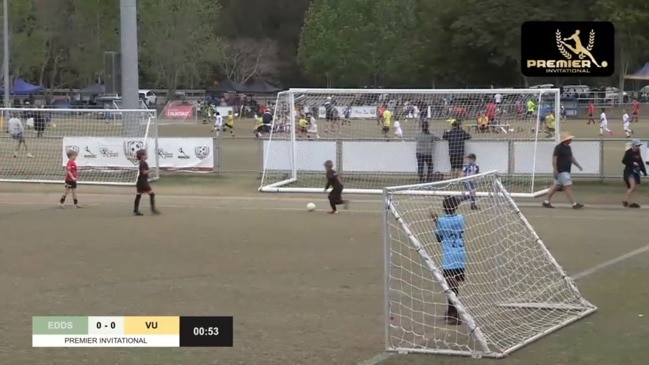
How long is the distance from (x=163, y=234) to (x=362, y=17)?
61.8 metres

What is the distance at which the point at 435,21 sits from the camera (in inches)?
1195

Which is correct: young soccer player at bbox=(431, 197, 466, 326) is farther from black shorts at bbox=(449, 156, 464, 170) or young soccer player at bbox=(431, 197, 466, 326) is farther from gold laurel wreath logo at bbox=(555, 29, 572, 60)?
black shorts at bbox=(449, 156, 464, 170)

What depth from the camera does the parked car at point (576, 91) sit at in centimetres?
7369

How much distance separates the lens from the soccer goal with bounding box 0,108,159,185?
89.2 ft

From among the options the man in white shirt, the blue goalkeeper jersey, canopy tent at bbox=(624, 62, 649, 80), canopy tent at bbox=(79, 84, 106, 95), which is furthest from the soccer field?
canopy tent at bbox=(79, 84, 106, 95)

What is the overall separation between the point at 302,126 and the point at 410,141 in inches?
137

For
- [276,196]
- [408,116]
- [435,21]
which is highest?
[435,21]

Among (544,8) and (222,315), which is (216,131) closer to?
(544,8)

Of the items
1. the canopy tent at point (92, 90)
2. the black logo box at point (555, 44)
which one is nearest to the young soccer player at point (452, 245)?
the black logo box at point (555, 44)

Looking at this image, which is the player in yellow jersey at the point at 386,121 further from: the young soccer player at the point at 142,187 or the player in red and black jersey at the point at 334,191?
the young soccer player at the point at 142,187

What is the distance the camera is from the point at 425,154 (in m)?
24.9

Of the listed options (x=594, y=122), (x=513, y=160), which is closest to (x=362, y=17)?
(x=594, y=122)

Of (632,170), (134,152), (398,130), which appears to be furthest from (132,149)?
(632,170)

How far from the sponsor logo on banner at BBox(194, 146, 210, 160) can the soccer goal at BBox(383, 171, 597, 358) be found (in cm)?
1642
